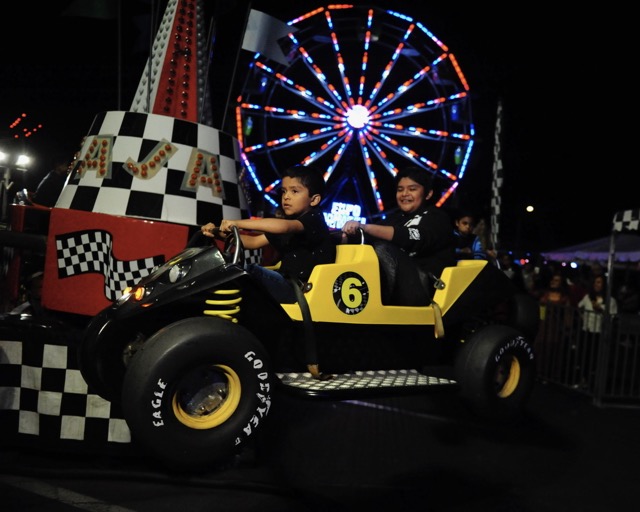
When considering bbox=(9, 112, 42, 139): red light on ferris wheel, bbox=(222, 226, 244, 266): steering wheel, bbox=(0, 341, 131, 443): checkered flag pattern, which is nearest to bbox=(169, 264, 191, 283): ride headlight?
bbox=(222, 226, 244, 266): steering wheel

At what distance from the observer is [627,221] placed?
24.3ft

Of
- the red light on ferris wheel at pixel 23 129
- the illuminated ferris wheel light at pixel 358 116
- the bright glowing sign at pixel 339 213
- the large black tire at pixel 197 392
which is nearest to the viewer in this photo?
the large black tire at pixel 197 392

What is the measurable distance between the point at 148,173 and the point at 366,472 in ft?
7.87

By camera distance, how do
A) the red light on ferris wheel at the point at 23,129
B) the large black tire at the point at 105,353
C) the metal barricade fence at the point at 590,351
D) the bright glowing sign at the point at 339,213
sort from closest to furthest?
the large black tire at the point at 105,353 → the metal barricade fence at the point at 590,351 → the bright glowing sign at the point at 339,213 → the red light on ferris wheel at the point at 23,129

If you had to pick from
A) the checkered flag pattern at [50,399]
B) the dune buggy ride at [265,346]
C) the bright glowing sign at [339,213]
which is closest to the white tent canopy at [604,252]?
the bright glowing sign at [339,213]

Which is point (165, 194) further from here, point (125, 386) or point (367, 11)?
point (367, 11)

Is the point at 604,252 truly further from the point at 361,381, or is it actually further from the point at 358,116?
the point at 361,381

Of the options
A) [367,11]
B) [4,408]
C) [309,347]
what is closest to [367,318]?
[309,347]

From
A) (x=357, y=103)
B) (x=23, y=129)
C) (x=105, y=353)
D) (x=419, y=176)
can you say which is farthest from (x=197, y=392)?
(x=23, y=129)

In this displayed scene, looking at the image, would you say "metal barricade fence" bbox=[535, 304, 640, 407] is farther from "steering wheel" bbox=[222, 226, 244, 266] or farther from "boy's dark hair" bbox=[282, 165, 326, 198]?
"steering wheel" bbox=[222, 226, 244, 266]

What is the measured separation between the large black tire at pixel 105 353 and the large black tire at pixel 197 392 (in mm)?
234

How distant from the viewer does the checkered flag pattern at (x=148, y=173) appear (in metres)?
2.59

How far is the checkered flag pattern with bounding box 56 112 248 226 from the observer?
259 centimetres

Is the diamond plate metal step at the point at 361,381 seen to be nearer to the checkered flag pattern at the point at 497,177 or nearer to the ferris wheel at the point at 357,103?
the checkered flag pattern at the point at 497,177
